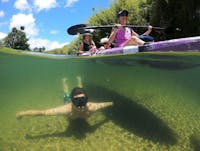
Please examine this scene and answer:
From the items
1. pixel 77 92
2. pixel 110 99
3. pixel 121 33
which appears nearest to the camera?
pixel 77 92

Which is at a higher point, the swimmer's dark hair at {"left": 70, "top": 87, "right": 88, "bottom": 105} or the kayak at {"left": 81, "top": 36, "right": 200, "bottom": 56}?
the kayak at {"left": 81, "top": 36, "right": 200, "bottom": 56}

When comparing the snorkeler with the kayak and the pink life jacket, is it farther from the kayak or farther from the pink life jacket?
the pink life jacket

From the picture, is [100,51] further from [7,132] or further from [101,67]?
[7,132]

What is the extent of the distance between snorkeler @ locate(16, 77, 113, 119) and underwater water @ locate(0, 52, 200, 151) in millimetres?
76

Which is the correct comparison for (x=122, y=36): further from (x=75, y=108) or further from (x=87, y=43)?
(x=75, y=108)

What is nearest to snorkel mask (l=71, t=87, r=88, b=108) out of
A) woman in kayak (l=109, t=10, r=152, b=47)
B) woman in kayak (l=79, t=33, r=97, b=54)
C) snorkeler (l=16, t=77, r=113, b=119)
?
snorkeler (l=16, t=77, r=113, b=119)

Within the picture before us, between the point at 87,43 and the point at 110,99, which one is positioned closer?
the point at 110,99

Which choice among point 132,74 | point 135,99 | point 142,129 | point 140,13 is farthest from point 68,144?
point 140,13

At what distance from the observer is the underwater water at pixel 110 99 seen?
643 centimetres

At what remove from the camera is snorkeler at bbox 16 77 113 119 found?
6434 mm

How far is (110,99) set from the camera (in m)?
6.70

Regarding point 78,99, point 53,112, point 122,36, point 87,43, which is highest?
point 122,36

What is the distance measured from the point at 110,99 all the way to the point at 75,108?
0.59 m

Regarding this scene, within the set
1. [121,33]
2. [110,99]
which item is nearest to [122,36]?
[121,33]
